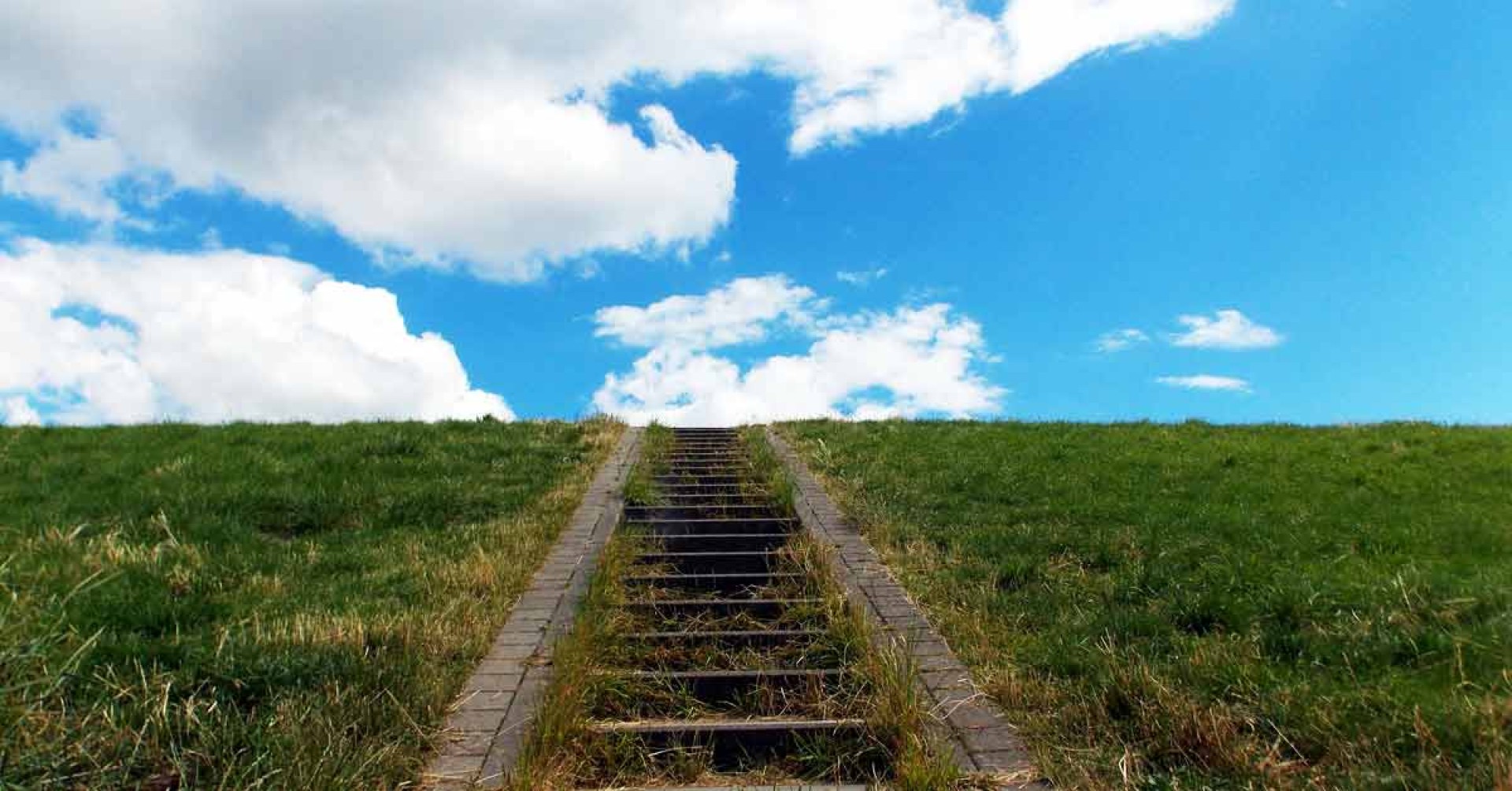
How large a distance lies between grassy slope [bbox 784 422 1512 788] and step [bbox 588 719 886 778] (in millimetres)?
1075

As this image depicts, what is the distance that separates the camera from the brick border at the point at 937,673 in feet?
14.4

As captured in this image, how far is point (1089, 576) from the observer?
7.54 m

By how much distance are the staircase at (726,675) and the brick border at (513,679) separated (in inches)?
16.2

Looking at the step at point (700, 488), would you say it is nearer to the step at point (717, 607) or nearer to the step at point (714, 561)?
the step at point (714, 561)

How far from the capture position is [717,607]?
731cm

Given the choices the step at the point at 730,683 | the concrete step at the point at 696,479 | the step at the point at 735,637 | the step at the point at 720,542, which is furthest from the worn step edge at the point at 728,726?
the concrete step at the point at 696,479

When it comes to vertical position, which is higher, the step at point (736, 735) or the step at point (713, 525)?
the step at point (713, 525)

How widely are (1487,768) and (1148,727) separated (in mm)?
1370

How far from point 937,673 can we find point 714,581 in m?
2.91

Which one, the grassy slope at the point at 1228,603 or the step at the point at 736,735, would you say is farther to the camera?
the step at the point at 736,735

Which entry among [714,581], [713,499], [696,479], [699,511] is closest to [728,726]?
[714,581]

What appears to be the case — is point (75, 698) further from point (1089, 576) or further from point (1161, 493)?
point (1161, 493)

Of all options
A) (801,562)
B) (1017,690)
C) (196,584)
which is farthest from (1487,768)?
(196,584)

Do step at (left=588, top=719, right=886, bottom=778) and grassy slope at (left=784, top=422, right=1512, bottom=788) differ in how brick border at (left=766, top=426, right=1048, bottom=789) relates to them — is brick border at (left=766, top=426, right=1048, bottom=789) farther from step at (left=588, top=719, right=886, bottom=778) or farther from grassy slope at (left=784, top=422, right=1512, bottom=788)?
step at (left=588, top=719, right=886, bottom=778)
